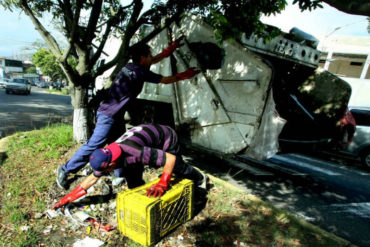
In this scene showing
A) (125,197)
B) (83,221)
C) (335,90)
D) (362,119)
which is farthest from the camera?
(362,119)

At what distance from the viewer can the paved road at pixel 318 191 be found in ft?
9.66

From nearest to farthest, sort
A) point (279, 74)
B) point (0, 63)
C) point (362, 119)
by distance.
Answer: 1. point (279, 74)
2. point (362, 119)
3. point (0, 63)

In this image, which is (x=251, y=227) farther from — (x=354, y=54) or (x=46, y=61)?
(x=46, y=61)

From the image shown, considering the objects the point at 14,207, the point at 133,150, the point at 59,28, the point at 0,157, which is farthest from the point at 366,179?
the point at 59,28

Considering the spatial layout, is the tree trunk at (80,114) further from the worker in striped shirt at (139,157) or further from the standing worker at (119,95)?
the worker in striped shirt at (139,157)

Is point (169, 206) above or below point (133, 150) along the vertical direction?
below

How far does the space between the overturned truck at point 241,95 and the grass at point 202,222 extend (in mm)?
729

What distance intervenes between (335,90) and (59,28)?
6.41 m

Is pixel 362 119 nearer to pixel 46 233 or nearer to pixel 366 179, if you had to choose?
pixel 366 179

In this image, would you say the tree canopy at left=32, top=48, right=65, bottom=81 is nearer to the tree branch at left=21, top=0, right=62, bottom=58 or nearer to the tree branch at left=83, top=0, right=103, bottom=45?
the tree branch at left=21, top=0, right=62, bottom=58

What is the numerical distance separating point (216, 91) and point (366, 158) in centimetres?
491

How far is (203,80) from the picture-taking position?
3.47 meters

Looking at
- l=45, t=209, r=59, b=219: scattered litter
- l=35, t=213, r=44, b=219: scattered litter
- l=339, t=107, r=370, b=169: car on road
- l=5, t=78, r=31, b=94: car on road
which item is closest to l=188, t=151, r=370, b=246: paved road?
l=339, t=107, r=370, b=169: car on road

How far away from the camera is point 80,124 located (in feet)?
13.2
